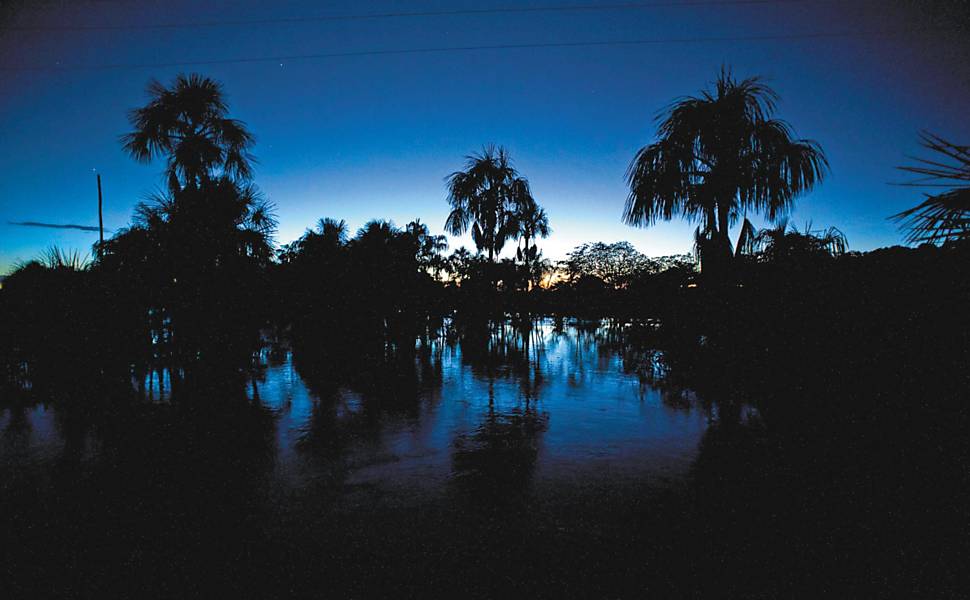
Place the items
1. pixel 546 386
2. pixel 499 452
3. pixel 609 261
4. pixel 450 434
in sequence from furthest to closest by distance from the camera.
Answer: pixel 609 261 < pixel 546 386 < pixel 450 434 < pixel 499 452

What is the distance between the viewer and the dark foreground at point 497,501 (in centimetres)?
337

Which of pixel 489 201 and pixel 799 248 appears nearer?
pixel 799 248

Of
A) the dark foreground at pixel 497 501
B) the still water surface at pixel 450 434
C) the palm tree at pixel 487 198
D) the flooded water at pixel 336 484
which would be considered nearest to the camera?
the dark foreground at pixel 497 501

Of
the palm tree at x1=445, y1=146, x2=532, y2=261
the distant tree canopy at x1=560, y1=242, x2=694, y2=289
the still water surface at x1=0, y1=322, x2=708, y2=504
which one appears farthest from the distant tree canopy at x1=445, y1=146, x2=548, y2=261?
the distant tree canopy at x1=560, y1=242, x2=694, y2=289

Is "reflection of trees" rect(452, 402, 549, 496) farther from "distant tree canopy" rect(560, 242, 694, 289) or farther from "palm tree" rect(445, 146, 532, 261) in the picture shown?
"distant tree canopy" rect(560, 242, 694, 289)

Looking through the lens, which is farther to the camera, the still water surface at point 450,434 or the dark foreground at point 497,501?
the still water surface at point 450,434

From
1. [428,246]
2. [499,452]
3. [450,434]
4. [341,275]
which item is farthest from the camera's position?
[428,246]

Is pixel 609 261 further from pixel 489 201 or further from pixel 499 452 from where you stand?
pixel 499 452

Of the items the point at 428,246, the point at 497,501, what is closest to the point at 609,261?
the point at 428,246

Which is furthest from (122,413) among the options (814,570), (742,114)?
(742,114)

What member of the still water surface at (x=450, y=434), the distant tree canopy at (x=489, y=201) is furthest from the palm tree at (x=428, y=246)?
the still water surface at (x=450, y=434)

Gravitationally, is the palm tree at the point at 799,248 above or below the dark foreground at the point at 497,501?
above

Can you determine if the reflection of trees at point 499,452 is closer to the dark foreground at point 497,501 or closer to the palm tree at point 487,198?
the dark foreground at point 497,501

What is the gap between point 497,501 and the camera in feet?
15.1
